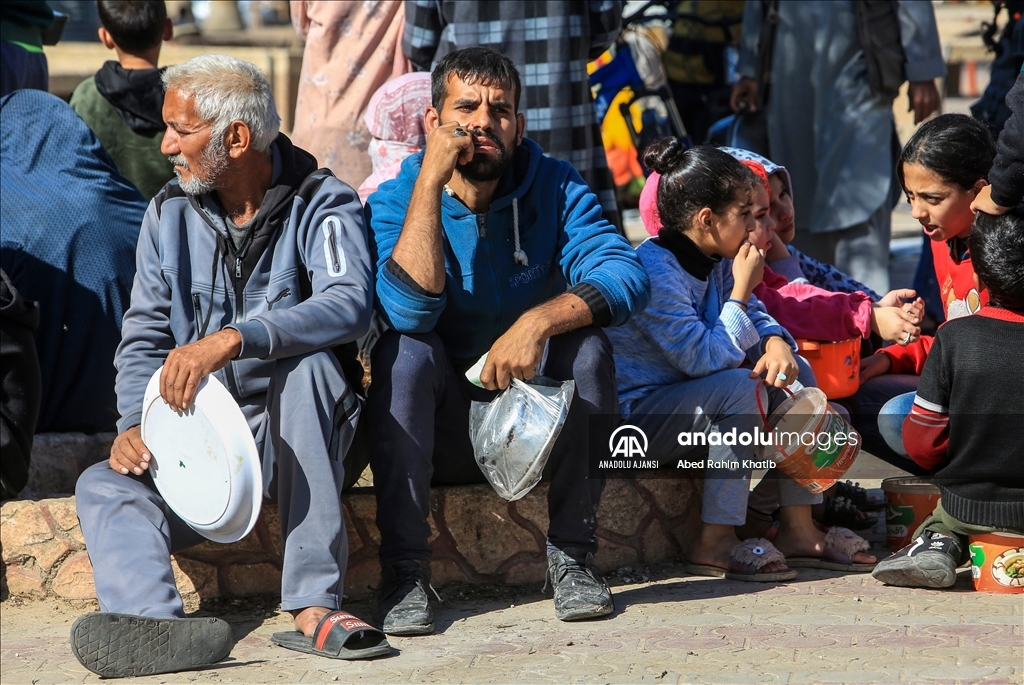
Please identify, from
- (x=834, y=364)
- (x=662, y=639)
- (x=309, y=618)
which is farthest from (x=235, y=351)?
(x=834, y=364)

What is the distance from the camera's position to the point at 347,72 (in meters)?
5.67

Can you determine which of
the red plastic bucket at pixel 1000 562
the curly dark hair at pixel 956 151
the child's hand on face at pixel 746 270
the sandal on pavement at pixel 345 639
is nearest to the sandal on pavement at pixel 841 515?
the red plastic bucket at pixel 1000 562

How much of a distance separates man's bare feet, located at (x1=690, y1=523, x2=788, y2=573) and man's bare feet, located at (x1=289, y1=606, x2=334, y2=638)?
47.4 inches

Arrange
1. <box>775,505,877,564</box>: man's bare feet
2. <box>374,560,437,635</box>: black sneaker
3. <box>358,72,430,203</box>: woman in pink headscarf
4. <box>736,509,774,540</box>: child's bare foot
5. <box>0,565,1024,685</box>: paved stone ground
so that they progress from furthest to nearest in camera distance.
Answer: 1. <box>358,72,430,203</box>: woman in pink headscarf
2. <box>736,509,774,540</box>: child's bare foot
3. <box>775,505,877,564</box>: man's bare feet
4. <box>374,560,437,635</box>: black sneaker
5. <box>0,565,1024,685</box>: paved stone ground

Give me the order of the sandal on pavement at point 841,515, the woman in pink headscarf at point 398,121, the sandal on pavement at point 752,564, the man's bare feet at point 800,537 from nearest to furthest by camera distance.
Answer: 1. the sandal on pavement at point 752,564
2. the man's bare feet at point 800,537
3. the sandal on pavement at point 841,515
4. the woman in pink headscarf at point 398,121

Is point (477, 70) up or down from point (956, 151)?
up

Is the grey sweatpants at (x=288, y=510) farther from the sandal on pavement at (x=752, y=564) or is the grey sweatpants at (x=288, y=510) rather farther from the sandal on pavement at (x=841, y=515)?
the sandal on pavement at (x=841, y=515)

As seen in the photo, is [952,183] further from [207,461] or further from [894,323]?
[207,461]

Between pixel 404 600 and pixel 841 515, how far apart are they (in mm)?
1595

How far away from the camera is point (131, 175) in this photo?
5340mm

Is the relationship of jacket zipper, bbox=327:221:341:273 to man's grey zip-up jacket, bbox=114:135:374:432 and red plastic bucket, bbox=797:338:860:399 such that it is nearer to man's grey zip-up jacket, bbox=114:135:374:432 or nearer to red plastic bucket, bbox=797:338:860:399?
man's grey zip-up jacket, bbox=114:135:374:432

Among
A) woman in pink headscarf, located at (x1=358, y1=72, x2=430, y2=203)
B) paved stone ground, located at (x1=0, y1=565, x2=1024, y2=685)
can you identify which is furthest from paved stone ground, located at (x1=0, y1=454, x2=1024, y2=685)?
woman in pink headscarf, located at (x1=358, y1=72, x2=430, y2=203)

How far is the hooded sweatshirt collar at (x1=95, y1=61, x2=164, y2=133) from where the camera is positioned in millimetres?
5139

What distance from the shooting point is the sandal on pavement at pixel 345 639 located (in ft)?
11.0
